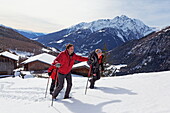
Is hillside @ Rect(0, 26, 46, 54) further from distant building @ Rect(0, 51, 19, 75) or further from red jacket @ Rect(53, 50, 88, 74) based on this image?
red jacket @ Rect(53, 50, 88, 74)

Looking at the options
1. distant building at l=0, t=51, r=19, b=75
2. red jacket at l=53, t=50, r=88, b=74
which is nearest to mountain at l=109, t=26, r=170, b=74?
distant building at l=0, t=51, r=19, b=75

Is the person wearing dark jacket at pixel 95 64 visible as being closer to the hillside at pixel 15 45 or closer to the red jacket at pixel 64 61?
the red jacket at pixel 64 61

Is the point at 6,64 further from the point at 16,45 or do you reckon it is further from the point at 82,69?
the point at 16,45

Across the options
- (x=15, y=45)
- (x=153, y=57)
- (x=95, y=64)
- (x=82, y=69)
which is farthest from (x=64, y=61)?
(x=153, y=57)

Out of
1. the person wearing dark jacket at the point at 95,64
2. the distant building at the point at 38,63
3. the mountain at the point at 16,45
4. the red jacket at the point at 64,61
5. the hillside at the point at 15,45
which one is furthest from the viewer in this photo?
the hillside at the point at 15,45

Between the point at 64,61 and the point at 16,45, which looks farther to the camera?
the point at 16,45

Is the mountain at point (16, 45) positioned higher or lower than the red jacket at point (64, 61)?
higher

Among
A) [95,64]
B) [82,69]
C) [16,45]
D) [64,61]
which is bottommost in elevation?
[82,69]

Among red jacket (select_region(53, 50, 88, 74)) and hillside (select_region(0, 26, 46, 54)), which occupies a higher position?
hillside (select_region(0, 26, 46, 54))

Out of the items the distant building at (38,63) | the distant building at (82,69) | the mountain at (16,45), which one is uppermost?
the mountain at (16,45)

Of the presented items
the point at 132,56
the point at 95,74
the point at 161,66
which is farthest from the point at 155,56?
the point at 95,74

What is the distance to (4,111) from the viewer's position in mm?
5160


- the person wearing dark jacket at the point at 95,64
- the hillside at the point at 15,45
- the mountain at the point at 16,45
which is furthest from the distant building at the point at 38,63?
the hillside at the point at 15,45

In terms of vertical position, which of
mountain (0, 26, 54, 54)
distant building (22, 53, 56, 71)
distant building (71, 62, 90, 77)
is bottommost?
distant building (71, 62, 90, 77)
